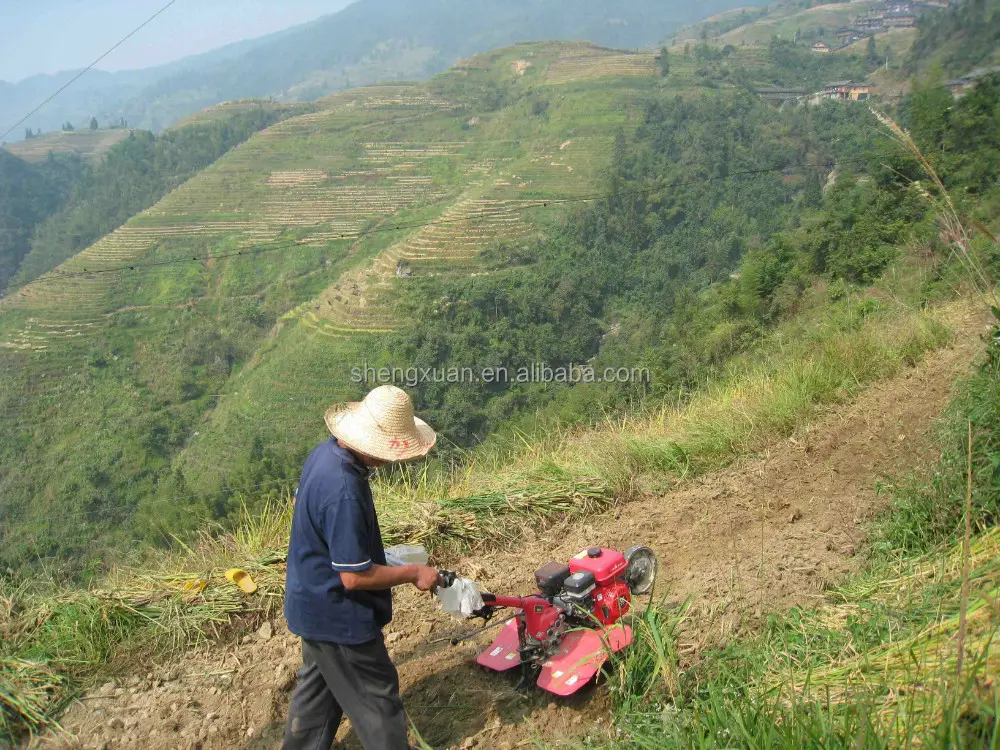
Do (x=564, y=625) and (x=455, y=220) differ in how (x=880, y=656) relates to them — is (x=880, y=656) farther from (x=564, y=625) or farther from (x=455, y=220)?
(x=455, y=220)

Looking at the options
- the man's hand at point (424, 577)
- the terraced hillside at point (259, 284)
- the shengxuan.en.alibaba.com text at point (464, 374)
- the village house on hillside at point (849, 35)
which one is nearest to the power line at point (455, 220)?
the terraced hillside at point (259, 284)

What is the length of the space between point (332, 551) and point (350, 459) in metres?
0.27

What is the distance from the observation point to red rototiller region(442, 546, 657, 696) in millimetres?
2469

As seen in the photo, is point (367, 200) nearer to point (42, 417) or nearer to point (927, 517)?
point (42, 417)

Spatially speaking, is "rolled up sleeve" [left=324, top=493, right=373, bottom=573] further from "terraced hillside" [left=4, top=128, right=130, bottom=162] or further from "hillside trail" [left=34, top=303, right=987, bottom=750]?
"terraced hillside" [left=4, top=128, right=130, bottom=162]

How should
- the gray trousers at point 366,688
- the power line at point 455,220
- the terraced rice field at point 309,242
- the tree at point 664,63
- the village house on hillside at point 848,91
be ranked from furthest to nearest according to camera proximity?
the tree at point 664,63 < the village house on hillside at point 848,91 < the power line at point 455,220 < the terraced rice field at point 309,242 < the gray trousers at point 366,688

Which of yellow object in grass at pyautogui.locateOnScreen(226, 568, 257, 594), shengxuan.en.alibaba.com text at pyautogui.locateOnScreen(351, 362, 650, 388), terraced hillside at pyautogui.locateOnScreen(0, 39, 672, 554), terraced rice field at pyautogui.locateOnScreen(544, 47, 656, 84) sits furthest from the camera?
terraced rice field at pyautogui.locateOnScreen(544, 47, 656, 84)

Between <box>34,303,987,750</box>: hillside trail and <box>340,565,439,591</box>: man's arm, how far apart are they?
1.86ft

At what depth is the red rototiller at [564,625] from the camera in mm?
2469

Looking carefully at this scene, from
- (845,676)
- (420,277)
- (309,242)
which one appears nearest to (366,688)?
(845,676)

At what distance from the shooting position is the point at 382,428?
84.4 inches

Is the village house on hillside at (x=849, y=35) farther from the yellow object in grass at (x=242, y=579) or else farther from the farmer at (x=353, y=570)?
the farmer at (x=353, y=570)

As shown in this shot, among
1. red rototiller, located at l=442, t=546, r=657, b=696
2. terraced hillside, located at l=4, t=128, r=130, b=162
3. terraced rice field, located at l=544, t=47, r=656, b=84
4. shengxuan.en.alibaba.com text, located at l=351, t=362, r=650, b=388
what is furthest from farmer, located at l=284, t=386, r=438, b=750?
terraced hillside, located at l=4, t=128, r=130, b=162

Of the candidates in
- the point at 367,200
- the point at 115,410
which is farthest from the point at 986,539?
the point at 367,200
